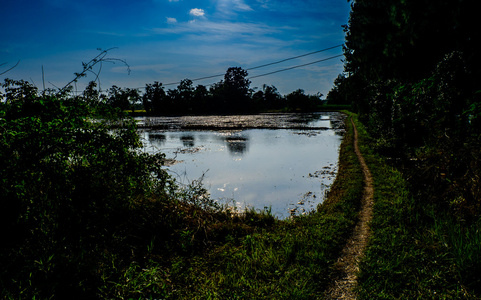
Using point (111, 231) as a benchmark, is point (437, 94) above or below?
above

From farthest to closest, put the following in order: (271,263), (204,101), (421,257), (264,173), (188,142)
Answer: (204,101) → (188,142) → (264,173) → (271,263) → (421,257)

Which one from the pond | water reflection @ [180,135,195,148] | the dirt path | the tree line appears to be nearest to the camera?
the dirt path

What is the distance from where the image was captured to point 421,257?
→ 4004 mm

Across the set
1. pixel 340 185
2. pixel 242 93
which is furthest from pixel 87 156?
pixel 242 93

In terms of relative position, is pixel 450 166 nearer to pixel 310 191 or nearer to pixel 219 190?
pixel 310 191

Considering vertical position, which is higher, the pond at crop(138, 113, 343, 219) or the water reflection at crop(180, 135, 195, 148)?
the water reflection at crop(180, 135, 195, 148)

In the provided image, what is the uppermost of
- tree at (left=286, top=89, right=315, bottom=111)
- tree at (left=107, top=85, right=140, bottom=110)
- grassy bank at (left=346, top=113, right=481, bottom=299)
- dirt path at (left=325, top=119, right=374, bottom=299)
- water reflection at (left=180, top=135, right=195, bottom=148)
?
tree at (left=286, top=89, right=315, bottom=111)

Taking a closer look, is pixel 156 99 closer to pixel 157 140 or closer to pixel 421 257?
pixel 157 140

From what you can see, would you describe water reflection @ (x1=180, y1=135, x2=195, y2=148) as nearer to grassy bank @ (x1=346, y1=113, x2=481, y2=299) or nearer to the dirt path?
the dirt path

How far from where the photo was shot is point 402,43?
23.5 ft

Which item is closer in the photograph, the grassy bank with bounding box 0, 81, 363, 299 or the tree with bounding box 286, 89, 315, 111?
the grassy bank with bounding box 0, 81, 363, 299

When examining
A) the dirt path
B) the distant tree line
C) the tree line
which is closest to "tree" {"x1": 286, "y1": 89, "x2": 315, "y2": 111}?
the distant tree line

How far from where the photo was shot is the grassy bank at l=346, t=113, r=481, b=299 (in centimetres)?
334

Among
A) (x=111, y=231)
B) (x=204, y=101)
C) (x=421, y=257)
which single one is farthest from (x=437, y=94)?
(x=204, y=101)
